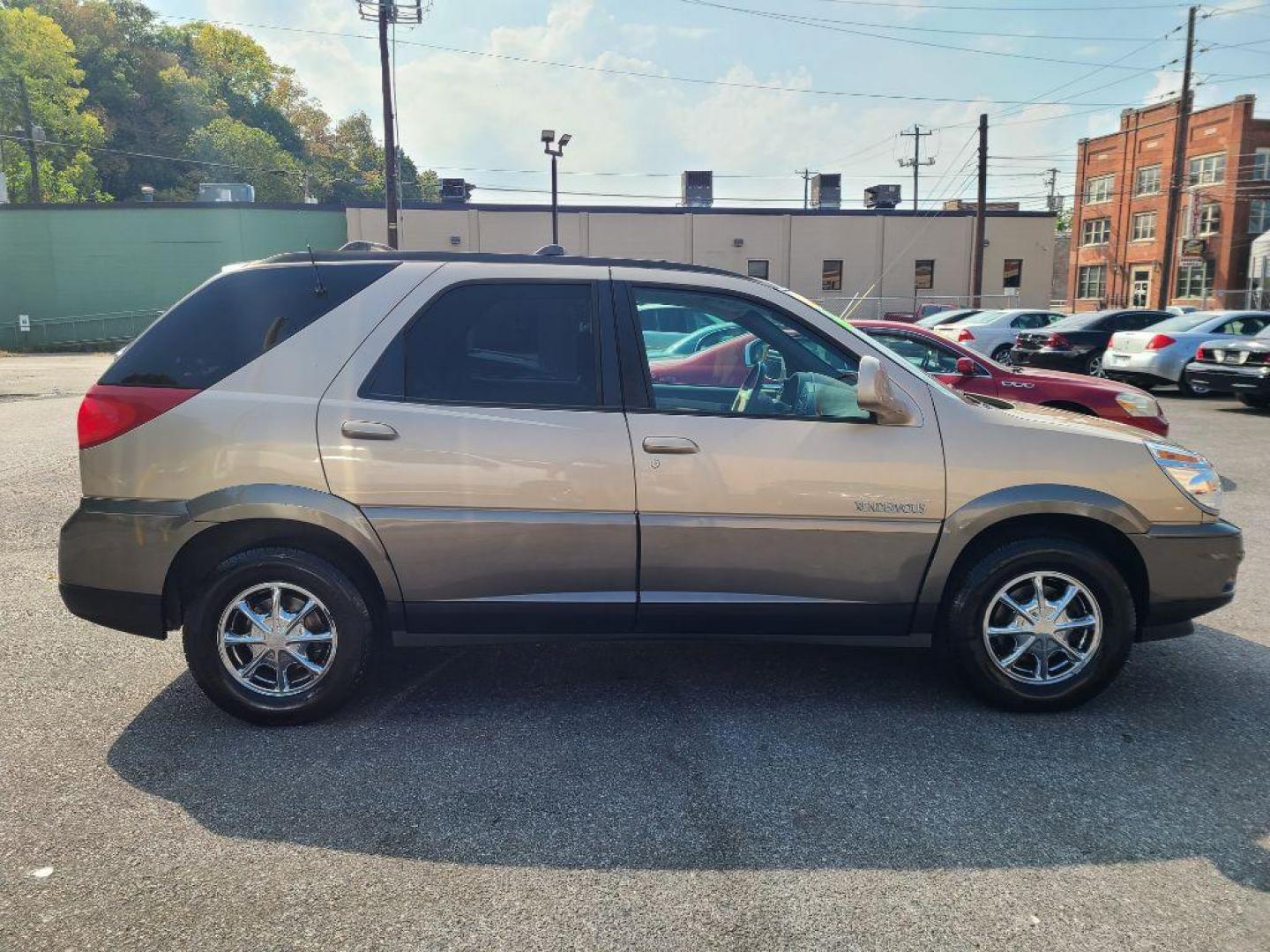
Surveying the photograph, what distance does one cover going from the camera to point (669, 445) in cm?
385

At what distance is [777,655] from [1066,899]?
6.93 ft

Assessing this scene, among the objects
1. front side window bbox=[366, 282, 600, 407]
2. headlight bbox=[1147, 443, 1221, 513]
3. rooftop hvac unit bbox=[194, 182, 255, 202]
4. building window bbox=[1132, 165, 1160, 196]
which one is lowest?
headlight bbox=[1147, 443, 1221, 513]

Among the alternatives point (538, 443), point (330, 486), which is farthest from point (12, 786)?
point (538, 443)

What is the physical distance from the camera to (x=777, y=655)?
4.84 metres

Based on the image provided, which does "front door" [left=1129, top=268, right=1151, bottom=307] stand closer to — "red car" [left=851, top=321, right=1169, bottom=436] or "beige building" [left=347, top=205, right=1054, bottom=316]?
"beige building" [left=347, top=205, right=1054, bottom=316]

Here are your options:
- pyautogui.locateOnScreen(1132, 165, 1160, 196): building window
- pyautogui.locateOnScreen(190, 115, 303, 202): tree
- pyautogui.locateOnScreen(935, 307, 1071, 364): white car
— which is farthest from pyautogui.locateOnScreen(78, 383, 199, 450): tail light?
pyautogui.locateOnScreen(190, 115, 303, 202): tree

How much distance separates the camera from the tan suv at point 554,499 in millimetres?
3828

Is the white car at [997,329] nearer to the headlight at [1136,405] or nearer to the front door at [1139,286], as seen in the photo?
the headlight at [1136,405]

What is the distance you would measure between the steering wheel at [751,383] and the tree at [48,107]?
74584mm

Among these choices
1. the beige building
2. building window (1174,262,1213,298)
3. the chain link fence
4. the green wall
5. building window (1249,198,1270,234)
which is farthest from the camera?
building window (1174,262,1213,298)

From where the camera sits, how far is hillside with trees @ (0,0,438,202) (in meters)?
64.6

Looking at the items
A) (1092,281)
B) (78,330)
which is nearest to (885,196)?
(1092,281)

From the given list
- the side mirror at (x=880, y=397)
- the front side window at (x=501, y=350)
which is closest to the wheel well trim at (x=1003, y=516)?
the side mirror at (x=880, y=397)

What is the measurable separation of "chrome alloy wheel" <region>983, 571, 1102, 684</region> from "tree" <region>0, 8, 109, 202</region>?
75.7m
